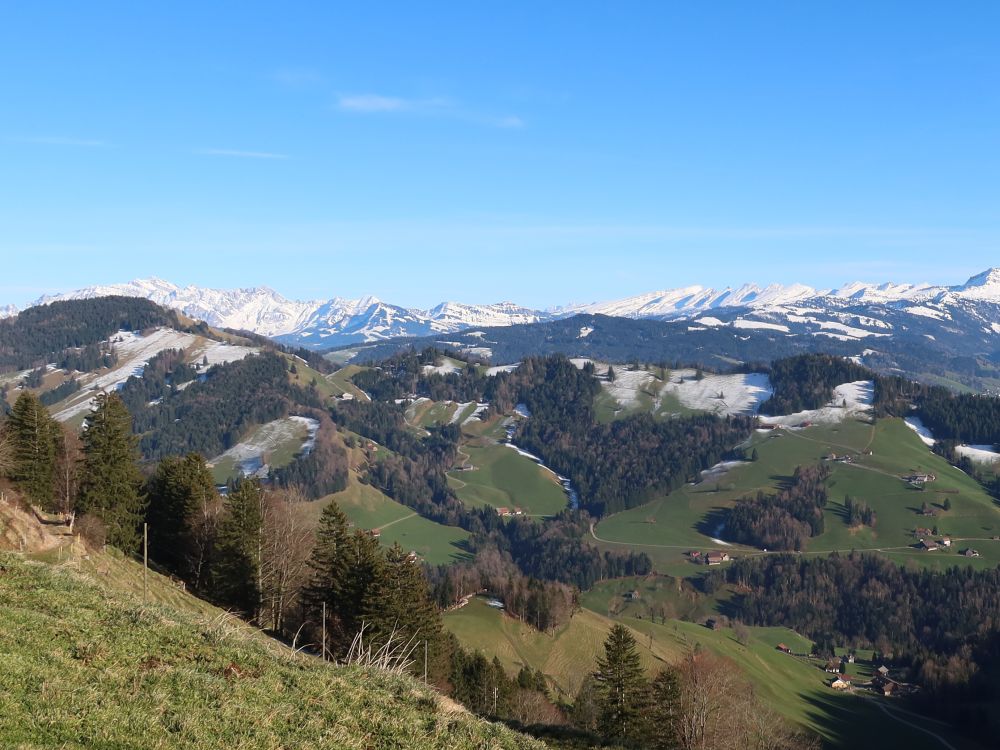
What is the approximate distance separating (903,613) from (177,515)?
581ft

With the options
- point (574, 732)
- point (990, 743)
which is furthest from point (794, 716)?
point (574, 732)

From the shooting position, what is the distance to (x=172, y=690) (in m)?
15.5

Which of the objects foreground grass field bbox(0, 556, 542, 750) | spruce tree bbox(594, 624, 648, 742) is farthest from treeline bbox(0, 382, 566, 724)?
foreground grass field bbox(0, 556, 542, 750)

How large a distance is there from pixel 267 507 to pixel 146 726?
52.9 metres

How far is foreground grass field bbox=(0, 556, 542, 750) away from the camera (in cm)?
1328

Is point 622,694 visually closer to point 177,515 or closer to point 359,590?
point 359,590

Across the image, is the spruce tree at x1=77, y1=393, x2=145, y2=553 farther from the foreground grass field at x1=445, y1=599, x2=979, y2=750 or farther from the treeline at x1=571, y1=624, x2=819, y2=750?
the foreground grass field at x1=445, y1=599, x2=979, y2=750

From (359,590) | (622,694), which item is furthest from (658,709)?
(359,590)

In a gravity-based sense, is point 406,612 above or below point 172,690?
below

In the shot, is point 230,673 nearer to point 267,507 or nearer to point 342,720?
point 342,720

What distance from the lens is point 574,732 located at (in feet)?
95.2

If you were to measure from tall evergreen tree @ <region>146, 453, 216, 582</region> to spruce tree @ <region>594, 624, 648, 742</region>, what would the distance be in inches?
1307

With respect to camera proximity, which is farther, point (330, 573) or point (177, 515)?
point (177, 515)

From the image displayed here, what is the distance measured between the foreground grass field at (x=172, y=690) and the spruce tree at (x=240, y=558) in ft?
105
